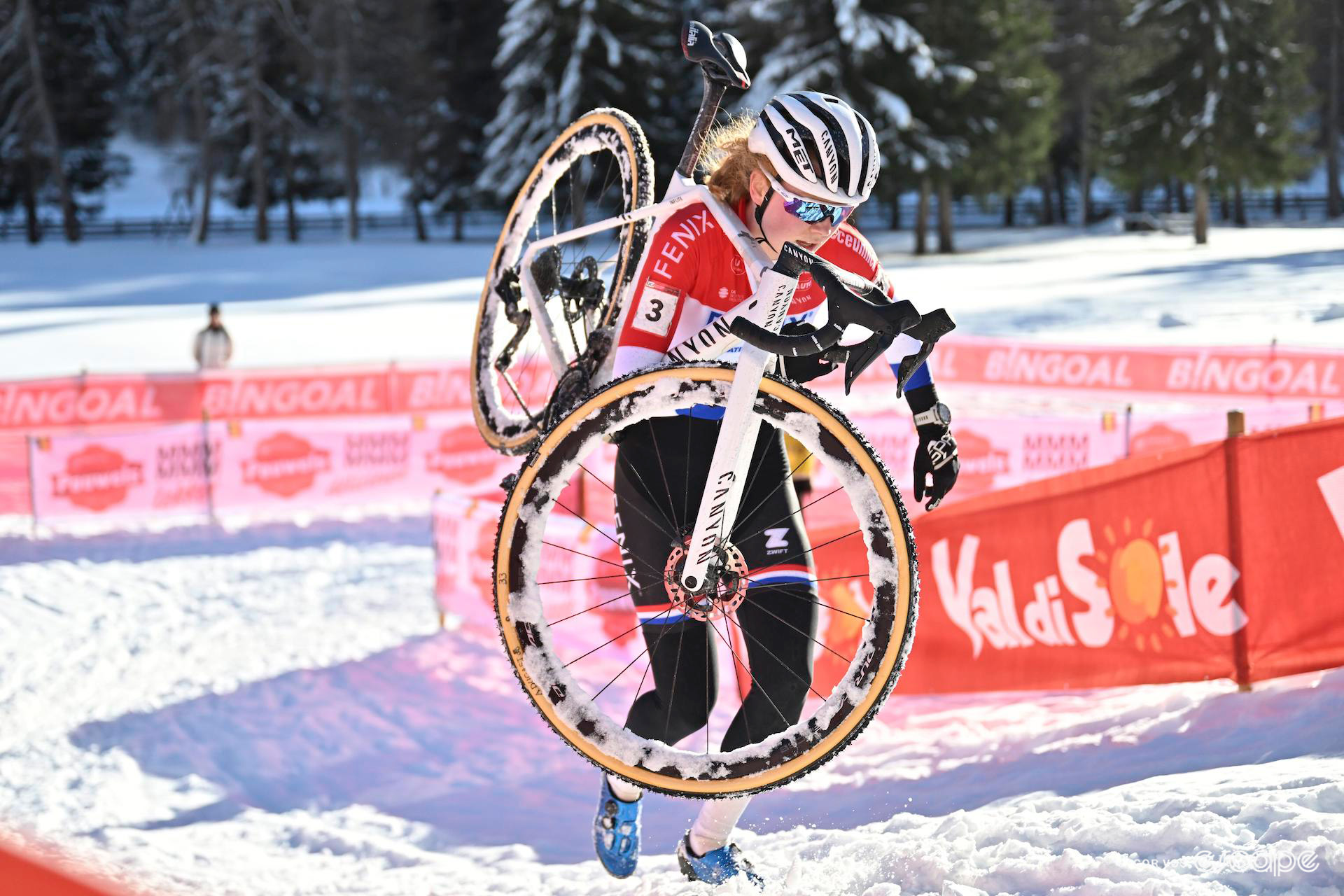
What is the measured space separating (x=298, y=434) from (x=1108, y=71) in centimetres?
5028

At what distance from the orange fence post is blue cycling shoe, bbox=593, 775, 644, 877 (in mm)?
3534

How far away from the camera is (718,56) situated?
3.93 metres

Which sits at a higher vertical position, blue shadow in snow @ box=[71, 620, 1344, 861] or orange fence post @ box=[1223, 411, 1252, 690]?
orange fence post @ box=[1223, 411, 1252, 690]

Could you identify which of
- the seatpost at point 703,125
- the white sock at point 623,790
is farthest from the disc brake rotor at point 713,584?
the seatpost at point 703,125

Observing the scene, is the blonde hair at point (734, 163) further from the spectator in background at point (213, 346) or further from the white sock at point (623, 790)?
the spectator in background at point (213, 346)

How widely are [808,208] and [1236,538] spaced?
11.9 ft

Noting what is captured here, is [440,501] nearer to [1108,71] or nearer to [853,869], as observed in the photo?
[853,869]

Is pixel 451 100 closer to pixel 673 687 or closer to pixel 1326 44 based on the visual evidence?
pixel 1326 44

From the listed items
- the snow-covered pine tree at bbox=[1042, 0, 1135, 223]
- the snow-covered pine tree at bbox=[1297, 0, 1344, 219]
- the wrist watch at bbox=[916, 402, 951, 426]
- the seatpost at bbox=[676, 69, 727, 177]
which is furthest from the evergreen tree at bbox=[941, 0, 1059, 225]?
the wrist watch at bbox=[916, 402, 951, 426]

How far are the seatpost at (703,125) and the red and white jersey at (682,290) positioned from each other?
0.33 meters

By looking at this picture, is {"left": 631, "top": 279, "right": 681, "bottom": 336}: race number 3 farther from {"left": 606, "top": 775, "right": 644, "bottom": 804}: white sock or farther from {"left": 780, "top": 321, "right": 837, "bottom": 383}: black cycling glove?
{"left": 606, "top": 775, "right": 644, "bottom": 804}: white sock

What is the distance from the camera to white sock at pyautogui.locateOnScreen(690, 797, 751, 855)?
4055mm

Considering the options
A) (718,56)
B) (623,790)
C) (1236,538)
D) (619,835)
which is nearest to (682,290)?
(718,56)

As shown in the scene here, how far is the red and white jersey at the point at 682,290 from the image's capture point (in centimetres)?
371
